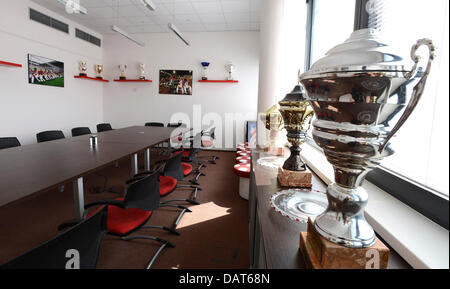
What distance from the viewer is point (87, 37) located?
6340mm

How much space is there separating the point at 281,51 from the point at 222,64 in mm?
4280

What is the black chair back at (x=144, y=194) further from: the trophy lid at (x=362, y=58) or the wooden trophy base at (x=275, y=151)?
the trophy lid at (x=362, y=58)

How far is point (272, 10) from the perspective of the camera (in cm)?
254

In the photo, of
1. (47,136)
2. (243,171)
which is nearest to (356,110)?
(243,171)

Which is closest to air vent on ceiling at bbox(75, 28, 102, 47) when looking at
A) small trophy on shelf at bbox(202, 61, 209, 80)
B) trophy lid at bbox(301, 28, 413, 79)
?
small trophy on shelf at bbox(202, 61, 209, 80)

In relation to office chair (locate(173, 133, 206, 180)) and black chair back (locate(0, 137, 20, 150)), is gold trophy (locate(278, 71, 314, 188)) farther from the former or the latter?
black chair back (locate(0, 137, 20, 150))

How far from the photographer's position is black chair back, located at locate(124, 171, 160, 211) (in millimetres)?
1524

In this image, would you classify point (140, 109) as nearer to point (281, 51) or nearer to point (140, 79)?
point (140, 79)

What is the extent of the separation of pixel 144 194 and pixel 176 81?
5778 mm

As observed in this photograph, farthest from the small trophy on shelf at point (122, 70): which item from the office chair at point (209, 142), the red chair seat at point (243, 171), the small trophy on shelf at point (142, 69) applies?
the red chair seat at point (243, 171)

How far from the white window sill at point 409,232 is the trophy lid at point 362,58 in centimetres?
45

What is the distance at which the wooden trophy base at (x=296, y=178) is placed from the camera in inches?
43.2

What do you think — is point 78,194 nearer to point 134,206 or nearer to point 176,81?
point 134,206

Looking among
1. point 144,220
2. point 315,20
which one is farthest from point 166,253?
point 315,20
